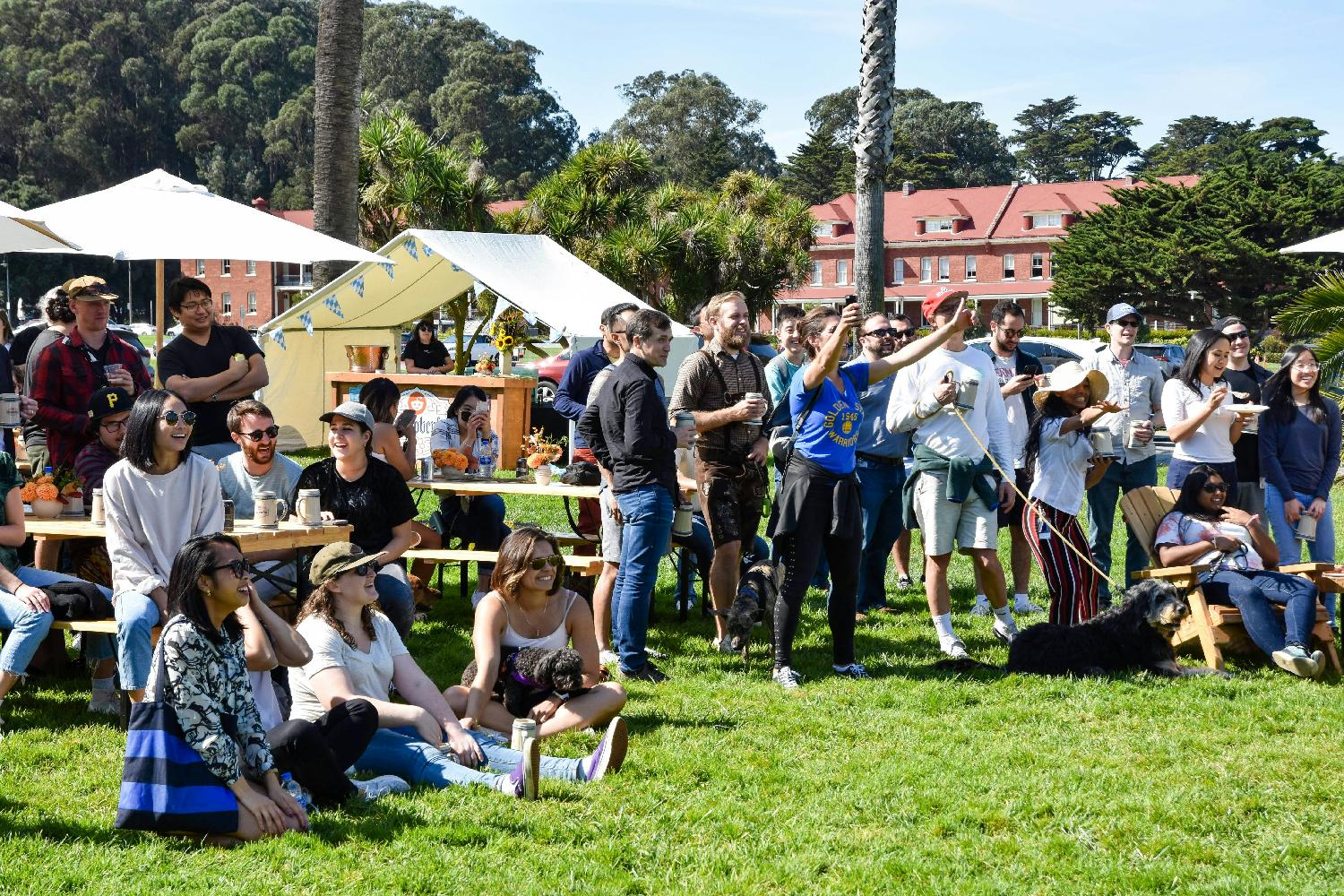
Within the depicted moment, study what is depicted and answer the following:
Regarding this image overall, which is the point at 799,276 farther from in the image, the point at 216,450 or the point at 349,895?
the point at 349,895

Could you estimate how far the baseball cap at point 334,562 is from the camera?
4.93 m

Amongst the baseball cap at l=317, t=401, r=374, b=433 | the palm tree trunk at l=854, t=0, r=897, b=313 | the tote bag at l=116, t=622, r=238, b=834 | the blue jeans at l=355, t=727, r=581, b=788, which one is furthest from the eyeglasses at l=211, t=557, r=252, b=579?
the palm tree trunk at l=854, t=0, r=897, b=313

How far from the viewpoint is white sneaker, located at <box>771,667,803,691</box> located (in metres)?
6.23

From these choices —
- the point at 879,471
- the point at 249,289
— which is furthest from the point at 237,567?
the point at 249,289

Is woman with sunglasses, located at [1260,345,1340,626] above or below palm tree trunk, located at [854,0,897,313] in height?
below

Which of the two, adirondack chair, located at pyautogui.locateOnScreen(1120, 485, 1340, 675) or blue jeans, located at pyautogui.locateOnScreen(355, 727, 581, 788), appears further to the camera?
adirondack chair, located at pyautogui.locateOnScreen(1120, 485, 1340, 675)

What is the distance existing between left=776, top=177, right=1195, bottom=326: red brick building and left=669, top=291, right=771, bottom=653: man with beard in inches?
2286

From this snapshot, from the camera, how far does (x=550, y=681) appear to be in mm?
5355

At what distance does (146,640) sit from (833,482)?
3055 mm

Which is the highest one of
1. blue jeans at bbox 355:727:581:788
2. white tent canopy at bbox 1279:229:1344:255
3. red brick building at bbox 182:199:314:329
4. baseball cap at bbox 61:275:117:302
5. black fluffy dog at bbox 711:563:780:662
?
red brick building at bbox 182:199:314:329

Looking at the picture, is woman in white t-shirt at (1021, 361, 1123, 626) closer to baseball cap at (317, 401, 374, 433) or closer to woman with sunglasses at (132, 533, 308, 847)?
baseball cap at (317, 401, 374, 433)

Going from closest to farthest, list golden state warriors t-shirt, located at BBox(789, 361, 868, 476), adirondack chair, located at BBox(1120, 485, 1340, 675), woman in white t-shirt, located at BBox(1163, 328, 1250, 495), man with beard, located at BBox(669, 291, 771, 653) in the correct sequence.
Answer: golden state warriors t-shirt, located at BBox(789, 361, 868, 476) → adirondack chair, located at BBox(1120, 485, 1340, 675) → man with beard, located at BBox(669, 291, 771, 653) → woman in white t-shirt, located at BBox(1163, 328, 1250, 495)

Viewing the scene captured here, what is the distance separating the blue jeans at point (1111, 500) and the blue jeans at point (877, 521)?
4.06ft

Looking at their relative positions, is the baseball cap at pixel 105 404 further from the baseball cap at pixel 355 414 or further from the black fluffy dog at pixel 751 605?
the black fluffy dog at pixel 751 605
